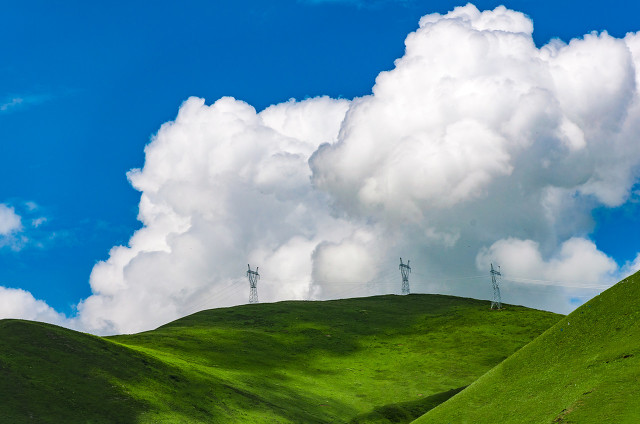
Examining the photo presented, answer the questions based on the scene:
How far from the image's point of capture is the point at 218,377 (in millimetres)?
132375

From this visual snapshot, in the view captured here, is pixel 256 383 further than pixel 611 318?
Yes

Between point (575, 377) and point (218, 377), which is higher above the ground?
point (218, 377)

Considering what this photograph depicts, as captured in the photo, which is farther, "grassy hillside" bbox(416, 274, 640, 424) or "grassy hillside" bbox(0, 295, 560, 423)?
"grassy hillside" bbox(0, 295, 560, 423)

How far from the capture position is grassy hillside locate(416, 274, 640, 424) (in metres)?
54.3

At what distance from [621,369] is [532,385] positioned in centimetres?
1205

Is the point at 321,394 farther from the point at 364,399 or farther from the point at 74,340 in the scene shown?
the point at 74,340

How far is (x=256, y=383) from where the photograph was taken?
140125mm

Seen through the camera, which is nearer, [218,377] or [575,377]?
[575,377]

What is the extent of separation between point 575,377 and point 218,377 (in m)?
85.0

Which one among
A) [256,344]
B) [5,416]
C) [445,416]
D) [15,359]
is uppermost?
[256,344]

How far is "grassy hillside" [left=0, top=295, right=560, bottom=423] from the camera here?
311ft

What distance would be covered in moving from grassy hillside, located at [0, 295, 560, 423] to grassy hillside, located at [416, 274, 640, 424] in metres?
46.6

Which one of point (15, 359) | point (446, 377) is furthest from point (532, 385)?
point (446, 377)

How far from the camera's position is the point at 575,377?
62.9 m
